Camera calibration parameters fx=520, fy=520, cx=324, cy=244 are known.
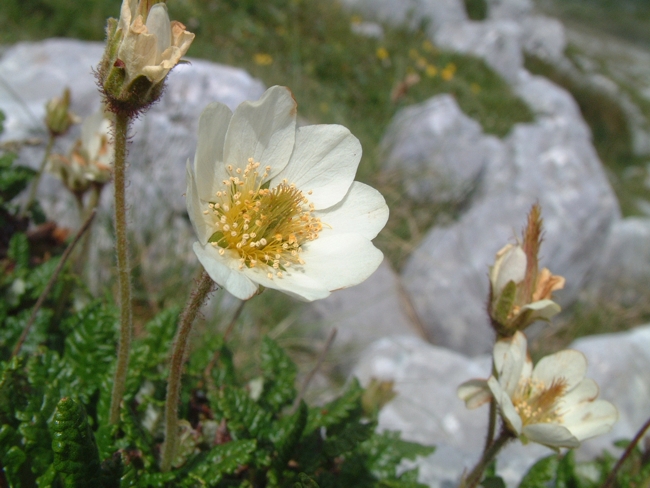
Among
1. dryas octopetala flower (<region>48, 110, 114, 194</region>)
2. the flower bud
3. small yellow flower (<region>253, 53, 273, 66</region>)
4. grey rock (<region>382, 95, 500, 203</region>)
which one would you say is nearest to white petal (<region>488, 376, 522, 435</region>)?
dryas octopetala flower (<region>48, 110, 114, 194</region>)

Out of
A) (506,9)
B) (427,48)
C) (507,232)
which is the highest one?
(507,232)

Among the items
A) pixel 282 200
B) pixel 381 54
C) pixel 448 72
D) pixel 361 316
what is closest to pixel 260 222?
pixel 282 200

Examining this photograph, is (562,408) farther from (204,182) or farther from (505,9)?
(505,9)

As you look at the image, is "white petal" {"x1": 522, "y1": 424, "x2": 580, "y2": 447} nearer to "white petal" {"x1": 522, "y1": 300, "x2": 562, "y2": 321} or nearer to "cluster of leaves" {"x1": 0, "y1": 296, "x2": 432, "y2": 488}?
"white petal" {"x1": 522, "y1": 300, "x2": 562, "y2": 321}

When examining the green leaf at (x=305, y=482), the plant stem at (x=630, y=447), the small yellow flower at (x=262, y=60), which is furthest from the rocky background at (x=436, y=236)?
the small yellow flower at (x=262, y=60)

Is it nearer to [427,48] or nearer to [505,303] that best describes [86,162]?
[505,303]

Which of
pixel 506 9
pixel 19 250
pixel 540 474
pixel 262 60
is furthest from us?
pixel 506 9

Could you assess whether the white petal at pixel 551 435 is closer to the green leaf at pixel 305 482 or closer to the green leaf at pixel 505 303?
the green leaf at pixel 505 303

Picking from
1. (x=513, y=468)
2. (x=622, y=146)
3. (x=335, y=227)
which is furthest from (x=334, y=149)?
(x=622, y=146)
